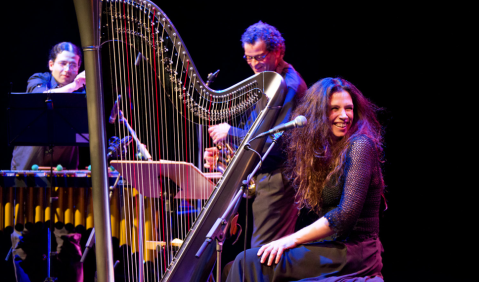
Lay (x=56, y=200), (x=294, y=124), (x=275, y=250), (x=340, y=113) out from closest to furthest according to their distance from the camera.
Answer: (x=275, y=250)
(x=294, y=124)
(x=340, y=113)
(x=56, y=200)

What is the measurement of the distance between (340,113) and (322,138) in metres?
0.15

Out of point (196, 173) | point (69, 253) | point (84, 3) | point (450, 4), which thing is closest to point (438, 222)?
point (450, 4)

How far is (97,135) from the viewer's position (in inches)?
61.5

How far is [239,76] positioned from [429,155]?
2.07m

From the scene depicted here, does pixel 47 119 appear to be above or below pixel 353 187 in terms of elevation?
above

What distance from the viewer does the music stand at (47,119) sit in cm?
268

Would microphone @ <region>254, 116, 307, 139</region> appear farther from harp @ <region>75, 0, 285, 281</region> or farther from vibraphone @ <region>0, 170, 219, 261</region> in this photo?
vibraphone @ <region>0, 170, 219, 261</region>

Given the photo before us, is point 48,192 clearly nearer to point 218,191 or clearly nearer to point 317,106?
point 218,191

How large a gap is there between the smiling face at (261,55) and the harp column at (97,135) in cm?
140

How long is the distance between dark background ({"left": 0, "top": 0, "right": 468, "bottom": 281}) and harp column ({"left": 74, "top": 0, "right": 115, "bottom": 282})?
240 cm

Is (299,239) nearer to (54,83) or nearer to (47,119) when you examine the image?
(47,119)

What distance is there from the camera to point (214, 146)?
2.79 m

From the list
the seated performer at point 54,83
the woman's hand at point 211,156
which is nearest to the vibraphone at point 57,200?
the seated performer at point 54,83

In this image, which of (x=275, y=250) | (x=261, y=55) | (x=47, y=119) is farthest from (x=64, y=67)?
(x=275, y=250)
